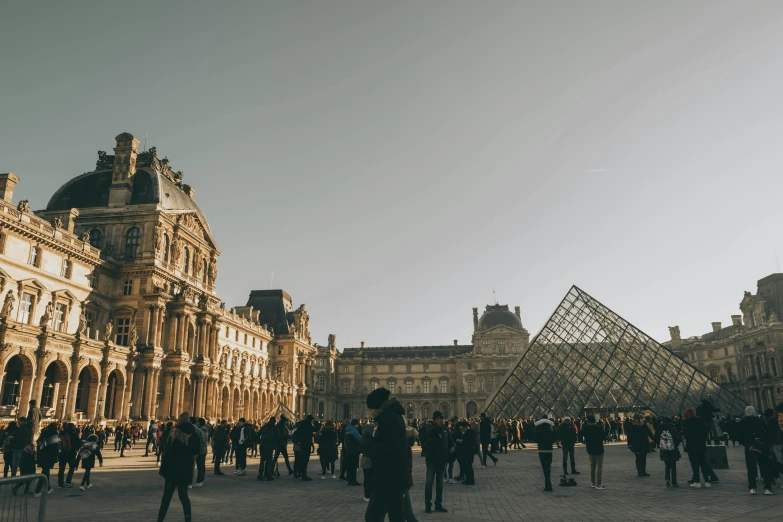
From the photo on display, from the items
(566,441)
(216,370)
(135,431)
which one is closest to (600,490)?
(566,441)

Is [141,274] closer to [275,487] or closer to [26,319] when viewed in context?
[26,319]

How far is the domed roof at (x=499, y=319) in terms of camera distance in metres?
86.6

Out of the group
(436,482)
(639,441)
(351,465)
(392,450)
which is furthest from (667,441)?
(392,450)

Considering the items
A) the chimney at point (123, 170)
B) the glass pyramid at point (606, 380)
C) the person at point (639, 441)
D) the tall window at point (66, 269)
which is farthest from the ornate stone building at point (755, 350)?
the tall window at point (66, 269)

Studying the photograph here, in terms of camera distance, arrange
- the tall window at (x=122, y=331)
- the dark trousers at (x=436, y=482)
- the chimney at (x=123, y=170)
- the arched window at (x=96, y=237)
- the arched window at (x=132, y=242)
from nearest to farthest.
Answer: the dark trousers at (x=436, y=482), the tall window at (x=122, y=331), the arched window at (x=132, y=242), the arched window at (x=96, y=237), the chimney at (x=123, y=170)

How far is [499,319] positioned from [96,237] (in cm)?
A: 6138

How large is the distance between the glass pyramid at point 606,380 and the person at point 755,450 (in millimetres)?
21396

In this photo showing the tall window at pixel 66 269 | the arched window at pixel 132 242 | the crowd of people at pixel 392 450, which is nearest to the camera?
the crowd of people at pixel 392 450

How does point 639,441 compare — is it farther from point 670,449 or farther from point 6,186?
point 6,186

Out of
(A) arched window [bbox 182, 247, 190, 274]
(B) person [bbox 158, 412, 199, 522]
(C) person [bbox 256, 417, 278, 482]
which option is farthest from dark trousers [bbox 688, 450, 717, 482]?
→ (A) arched window [bbox 182, 247, 190, 274]

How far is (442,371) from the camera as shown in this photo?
87.2 meters

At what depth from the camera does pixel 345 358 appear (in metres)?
90.1

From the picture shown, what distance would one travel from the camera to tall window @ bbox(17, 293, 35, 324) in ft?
98.9

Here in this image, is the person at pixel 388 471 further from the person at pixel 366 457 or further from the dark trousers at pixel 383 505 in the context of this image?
the person at pixel 366 457
